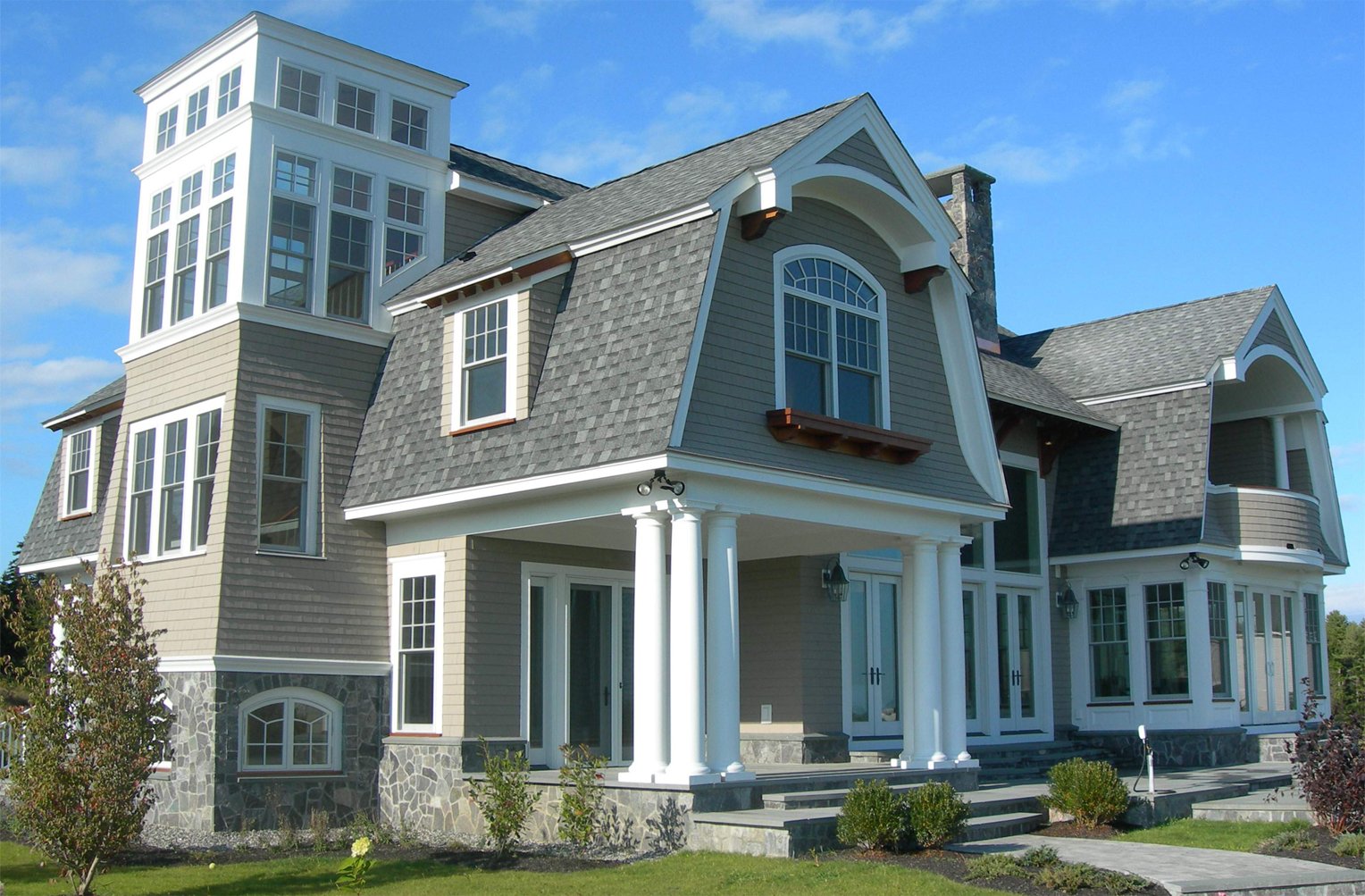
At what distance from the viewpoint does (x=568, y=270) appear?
48.3 ft

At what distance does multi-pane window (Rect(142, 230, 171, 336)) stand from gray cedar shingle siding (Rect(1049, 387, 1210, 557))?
46.4ft

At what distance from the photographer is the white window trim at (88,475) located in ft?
68.3

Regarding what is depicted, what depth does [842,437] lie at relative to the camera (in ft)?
45.9

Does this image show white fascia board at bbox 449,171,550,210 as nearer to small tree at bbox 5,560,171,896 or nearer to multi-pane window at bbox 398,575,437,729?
multi-pane window at bbox 398,575,437,729

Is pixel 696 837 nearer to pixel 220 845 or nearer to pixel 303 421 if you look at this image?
pixel 220 845

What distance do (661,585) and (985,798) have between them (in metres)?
4.19

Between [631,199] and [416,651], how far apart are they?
5883 millimetres

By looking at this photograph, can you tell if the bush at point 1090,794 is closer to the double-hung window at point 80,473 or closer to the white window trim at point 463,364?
the white window trim at point 463,364

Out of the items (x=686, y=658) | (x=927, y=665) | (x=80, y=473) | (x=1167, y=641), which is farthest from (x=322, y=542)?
(x=1167, y=641)

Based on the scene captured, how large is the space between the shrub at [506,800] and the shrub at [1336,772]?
25.4 ft

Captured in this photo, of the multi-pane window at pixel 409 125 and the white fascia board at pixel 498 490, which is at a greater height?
the multi-pane window at pixel 409 125

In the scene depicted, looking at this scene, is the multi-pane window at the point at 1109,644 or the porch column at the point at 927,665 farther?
the multi-pane window at the point at 1109,644

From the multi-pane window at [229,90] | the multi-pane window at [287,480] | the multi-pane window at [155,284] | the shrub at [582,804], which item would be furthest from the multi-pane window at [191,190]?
Result: the shrub at [582,804]

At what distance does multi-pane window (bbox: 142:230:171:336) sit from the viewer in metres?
17.0
